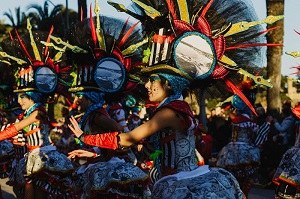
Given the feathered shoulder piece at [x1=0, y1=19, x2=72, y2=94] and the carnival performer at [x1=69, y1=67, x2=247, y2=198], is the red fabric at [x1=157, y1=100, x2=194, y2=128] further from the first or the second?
the feathered shoulder piece at [x1=0, y1=19, x2=72, y2=94]

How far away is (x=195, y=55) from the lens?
20.2 feet

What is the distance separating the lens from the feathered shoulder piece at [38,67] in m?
10.2

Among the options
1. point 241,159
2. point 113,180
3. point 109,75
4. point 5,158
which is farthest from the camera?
point 5,158

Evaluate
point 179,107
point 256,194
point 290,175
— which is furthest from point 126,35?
point 256,194

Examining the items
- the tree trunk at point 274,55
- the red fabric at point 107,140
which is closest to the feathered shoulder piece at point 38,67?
the red fabric at point 107,140

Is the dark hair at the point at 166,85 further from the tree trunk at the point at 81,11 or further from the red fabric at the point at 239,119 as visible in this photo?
the red fabric at the point at 239,119

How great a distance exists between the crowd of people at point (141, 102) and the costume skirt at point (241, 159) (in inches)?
0.7

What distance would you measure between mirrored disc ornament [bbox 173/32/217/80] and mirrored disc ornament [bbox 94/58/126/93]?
250 cm

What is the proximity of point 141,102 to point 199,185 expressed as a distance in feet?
14.2

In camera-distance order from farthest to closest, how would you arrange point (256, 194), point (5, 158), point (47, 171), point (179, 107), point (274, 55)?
point (274, 55) < point (256, 194) < point (5, 158) < point (47, 171) < point (179, 107)

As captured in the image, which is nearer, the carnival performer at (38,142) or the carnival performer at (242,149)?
the carnival performer at (38,142)

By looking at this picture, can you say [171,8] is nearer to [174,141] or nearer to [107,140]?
[174,141]

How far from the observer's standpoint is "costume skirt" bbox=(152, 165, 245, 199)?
5723 millimetres

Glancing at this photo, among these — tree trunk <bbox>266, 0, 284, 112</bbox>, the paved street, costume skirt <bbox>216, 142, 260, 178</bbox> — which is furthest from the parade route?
tree trunk <bbox>266, 0, 284, 112</bbox>
